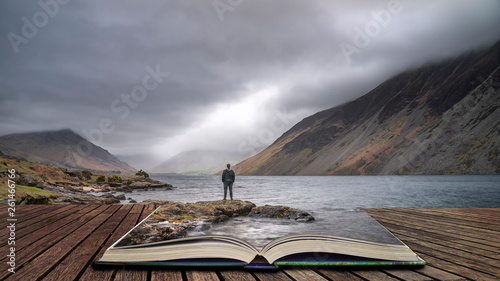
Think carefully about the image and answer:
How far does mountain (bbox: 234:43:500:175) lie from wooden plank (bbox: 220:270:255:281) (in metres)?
136

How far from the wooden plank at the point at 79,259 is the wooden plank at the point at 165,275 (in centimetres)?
70

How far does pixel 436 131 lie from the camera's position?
128875mm

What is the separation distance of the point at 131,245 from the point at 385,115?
20527 cm

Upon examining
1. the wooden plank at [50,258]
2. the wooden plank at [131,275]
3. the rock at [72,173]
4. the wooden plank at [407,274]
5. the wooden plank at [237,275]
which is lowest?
the wooden plank at [407,274]

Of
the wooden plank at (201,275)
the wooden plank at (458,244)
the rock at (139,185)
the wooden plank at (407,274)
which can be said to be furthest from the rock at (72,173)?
the wooden plank at (407,274)

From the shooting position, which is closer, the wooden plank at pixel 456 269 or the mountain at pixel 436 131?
the wooden plank at pixel 456 269

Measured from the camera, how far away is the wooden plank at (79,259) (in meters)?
2.28

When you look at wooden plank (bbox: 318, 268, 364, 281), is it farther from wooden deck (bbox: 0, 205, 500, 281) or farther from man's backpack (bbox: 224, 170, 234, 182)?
man's backpack (bbox: 224, 170, 234, 182)

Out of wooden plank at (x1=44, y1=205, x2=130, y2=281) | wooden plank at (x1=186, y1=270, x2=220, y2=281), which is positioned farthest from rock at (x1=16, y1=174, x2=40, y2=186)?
wooden plank at (x1=186, y1=270, x2=220, y2=281)

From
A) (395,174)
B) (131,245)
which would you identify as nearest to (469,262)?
A: (131,245)

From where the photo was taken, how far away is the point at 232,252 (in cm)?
238

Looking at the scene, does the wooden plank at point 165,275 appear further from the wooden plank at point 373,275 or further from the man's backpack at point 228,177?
the man's backpack at point 228,177

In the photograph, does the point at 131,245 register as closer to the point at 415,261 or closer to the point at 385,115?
the point at 415,261

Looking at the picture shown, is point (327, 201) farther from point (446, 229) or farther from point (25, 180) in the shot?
point (25, 180)
